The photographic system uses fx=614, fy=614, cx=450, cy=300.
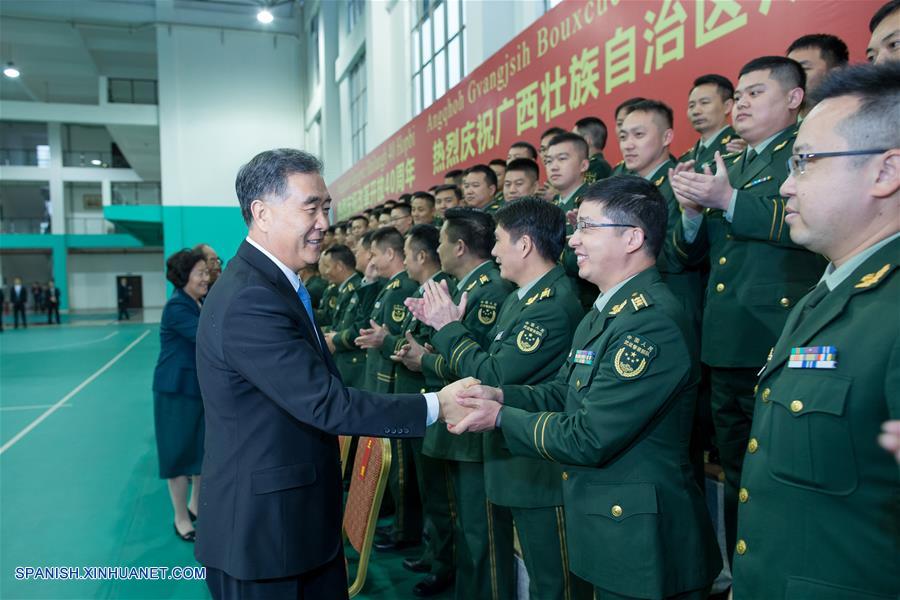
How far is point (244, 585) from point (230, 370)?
50cm

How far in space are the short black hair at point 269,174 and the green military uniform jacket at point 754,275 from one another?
132cm

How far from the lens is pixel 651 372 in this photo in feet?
4.66

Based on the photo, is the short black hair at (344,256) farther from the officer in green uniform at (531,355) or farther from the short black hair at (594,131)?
the officer in green uniform at (531,355)

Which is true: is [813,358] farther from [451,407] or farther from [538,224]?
[538,224]

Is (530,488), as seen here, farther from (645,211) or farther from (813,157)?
(813,157)

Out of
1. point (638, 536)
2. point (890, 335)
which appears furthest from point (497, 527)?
point (890, 335)

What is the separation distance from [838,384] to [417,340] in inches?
82.6

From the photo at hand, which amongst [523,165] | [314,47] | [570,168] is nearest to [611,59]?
[523,165]

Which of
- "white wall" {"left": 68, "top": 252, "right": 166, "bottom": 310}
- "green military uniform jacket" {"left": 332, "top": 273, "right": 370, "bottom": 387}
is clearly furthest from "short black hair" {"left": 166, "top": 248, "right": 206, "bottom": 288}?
"white wall" {"left": 68, "top": 252, "right": 166, "bottom": 310}

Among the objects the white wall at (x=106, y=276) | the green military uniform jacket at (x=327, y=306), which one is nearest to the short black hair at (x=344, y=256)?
the green military uniform jacket at (x=327, y=306)

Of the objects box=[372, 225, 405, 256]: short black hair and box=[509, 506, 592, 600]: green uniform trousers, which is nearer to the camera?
box=[509, 506, 592, 600]: green uniform trousers

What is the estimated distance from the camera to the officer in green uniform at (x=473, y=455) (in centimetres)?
233

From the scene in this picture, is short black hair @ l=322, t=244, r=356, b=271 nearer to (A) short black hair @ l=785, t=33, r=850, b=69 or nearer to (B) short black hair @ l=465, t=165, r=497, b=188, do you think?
(B) short black hair @ l=465, t=165, r=497, b=188

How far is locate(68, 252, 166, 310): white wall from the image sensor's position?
78.3 feet
